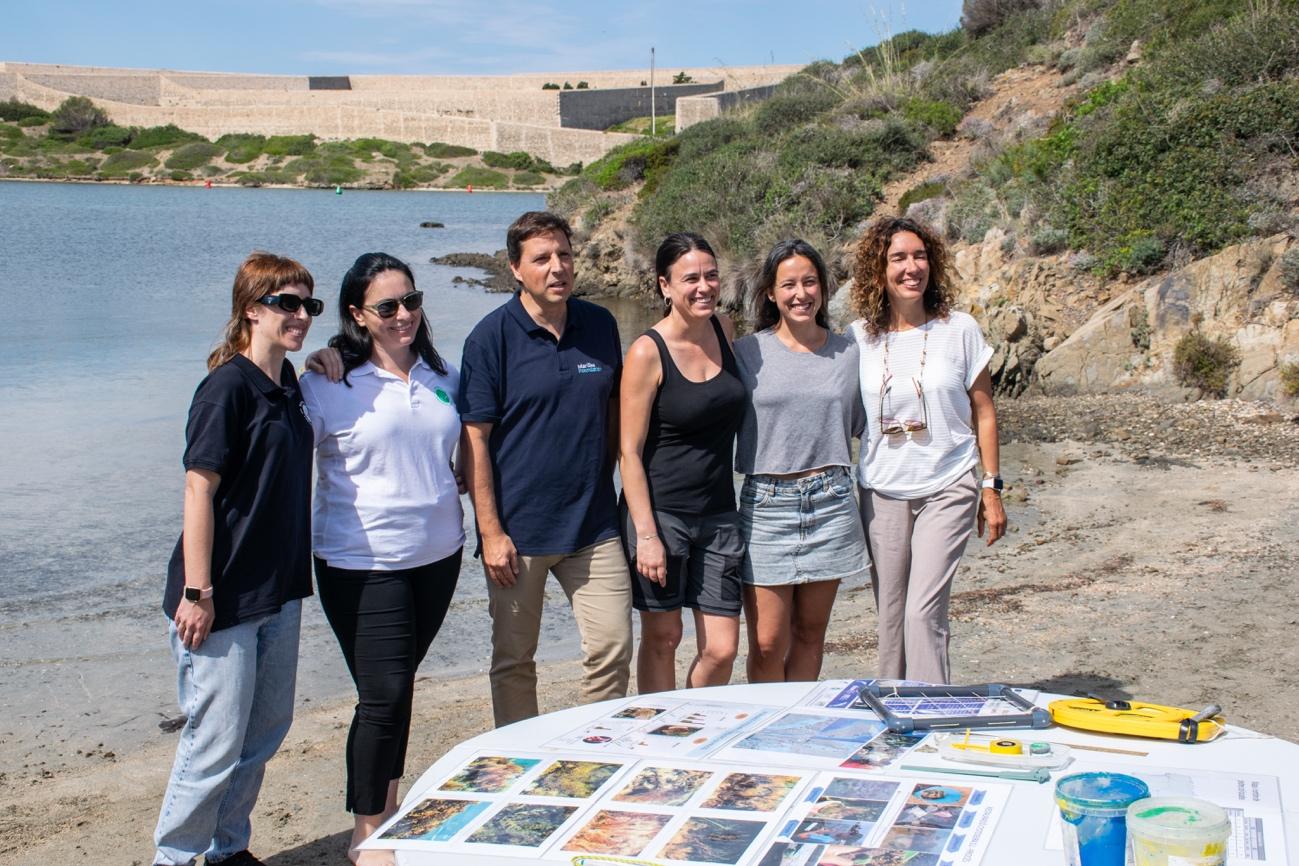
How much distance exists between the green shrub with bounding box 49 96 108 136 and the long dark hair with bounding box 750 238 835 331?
3290 inches

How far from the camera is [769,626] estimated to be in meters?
4.18

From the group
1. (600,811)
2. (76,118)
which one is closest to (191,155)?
(76,118)

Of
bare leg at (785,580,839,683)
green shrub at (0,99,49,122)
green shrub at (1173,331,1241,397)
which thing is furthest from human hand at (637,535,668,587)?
green shrub at (0,99,49,122)

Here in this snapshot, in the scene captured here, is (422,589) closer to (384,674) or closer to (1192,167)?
(384,674)

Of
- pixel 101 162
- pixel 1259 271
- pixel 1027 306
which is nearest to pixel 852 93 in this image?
pixel 1027 306

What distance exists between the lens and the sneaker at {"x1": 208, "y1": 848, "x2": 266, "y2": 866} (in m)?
3.62

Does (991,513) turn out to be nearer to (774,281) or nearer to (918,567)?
(918,567)

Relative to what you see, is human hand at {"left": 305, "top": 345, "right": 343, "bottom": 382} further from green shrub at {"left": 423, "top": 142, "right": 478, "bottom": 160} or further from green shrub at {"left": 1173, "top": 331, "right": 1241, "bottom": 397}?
green shrub at {"left": 423, "top": 142, "right": 478, "bottom": 160}

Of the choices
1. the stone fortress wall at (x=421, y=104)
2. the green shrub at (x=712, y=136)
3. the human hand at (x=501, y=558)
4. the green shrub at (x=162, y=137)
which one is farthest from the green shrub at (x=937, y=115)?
the green shrub at (x=162, y=137)

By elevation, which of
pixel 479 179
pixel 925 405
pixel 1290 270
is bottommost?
pixel 925 405

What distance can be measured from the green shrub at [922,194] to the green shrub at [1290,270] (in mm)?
8367

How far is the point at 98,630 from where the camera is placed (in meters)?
6.92

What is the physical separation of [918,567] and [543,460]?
4.30 ft

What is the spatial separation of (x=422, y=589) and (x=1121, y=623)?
12.4 feet
